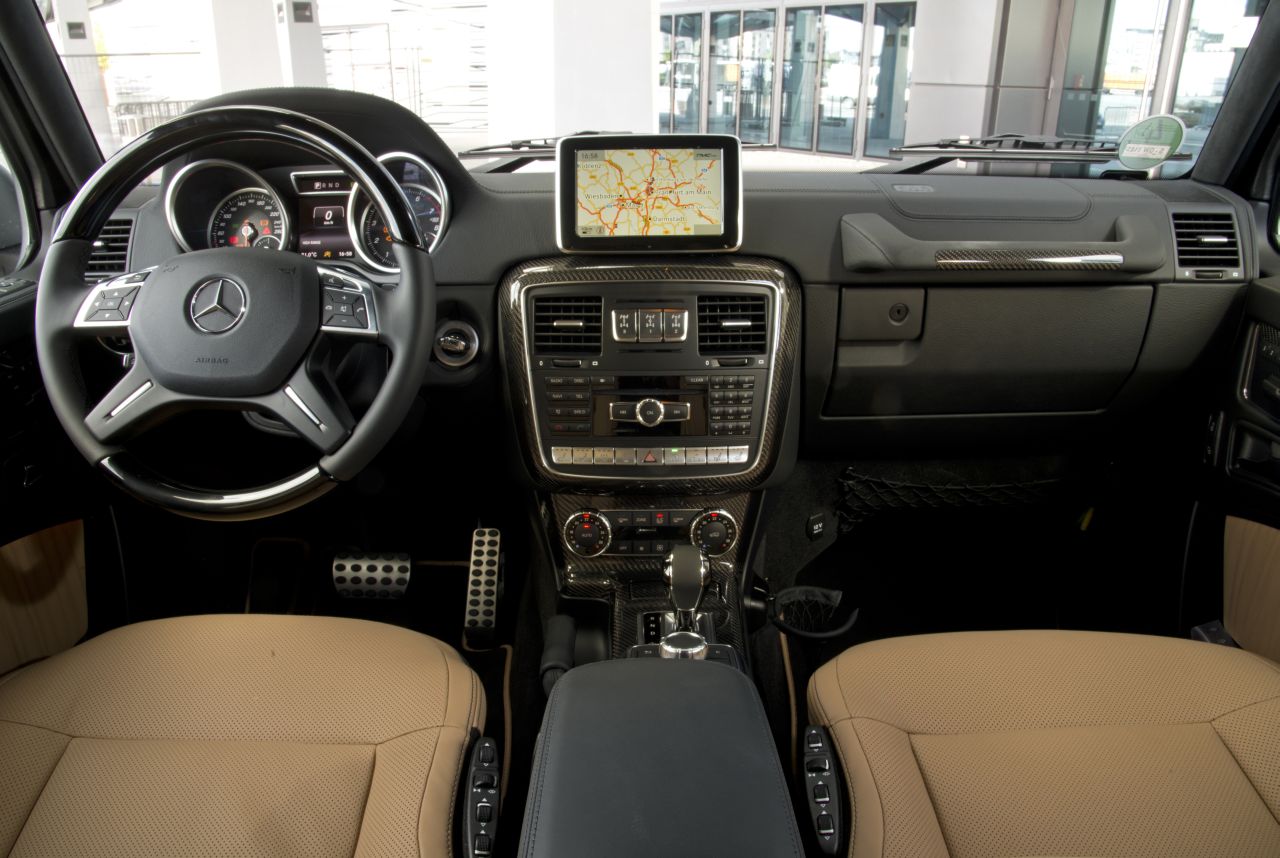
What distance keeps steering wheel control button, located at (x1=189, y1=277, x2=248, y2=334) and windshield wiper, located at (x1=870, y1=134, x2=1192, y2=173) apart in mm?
Result: 1536

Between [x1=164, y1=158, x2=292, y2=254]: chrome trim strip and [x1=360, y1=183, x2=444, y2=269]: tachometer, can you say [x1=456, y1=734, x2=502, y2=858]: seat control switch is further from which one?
[x1=164, y1=158, x2=292, y2=254]: chrome trim strip

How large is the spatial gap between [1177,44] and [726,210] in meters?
1.91

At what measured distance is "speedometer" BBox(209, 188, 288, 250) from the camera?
6.11ft

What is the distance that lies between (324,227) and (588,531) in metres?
0.90

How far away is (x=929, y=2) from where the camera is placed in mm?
3305

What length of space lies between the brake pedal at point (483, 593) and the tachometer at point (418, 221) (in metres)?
0.83

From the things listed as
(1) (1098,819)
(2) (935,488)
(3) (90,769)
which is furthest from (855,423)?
(3) (90,769)

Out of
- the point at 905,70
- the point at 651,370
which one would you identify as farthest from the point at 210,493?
the point at 905,70

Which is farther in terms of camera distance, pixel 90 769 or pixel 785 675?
pixel 785 675

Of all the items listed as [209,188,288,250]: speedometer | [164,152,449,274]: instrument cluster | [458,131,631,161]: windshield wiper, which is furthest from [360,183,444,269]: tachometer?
[458,131,631,161]: windshield wiper

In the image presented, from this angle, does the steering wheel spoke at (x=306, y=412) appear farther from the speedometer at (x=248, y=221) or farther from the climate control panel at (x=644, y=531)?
the climate control panel at (x=644, y=531)

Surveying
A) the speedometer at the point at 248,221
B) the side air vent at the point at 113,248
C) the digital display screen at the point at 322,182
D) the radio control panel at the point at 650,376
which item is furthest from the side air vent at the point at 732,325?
the side air vent at the point at 113,248

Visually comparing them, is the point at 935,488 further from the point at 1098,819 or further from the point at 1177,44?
the point at 1177,44

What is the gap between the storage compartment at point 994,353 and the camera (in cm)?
198
